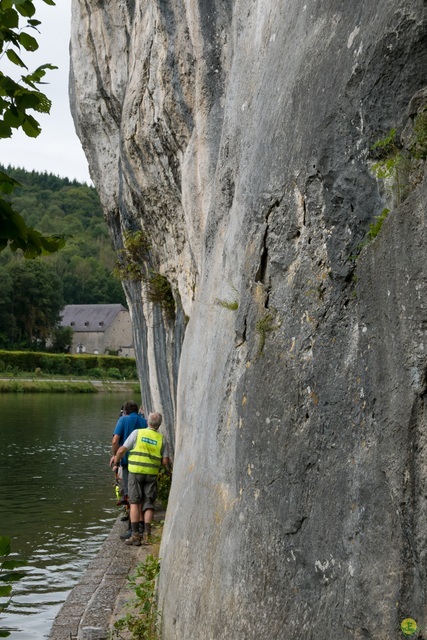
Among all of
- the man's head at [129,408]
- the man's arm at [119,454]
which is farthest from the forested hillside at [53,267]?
the man's arm at [119,454]

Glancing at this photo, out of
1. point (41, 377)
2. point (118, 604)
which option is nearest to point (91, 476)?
point (118, 604)

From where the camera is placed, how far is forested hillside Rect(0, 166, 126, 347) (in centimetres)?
7869

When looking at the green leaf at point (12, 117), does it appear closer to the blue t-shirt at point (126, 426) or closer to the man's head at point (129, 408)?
the blue t-shirt at point (126, 426)

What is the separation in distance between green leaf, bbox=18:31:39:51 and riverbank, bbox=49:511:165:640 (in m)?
4.84

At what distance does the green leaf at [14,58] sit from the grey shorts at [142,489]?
794 centimetres

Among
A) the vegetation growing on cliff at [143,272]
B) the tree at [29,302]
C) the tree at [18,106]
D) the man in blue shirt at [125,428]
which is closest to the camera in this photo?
the tree at [18,106]

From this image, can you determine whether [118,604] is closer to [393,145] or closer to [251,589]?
[251,589]

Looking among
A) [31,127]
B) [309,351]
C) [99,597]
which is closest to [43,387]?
[99,597]

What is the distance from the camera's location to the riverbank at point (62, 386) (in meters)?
57.3

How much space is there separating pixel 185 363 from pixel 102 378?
63752mm

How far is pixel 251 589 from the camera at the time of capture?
4.83 metres

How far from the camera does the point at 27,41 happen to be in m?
3.48

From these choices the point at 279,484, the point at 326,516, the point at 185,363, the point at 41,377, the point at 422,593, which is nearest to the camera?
the point at 422,593

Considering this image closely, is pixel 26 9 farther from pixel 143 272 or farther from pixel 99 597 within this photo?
pixel 143 272
